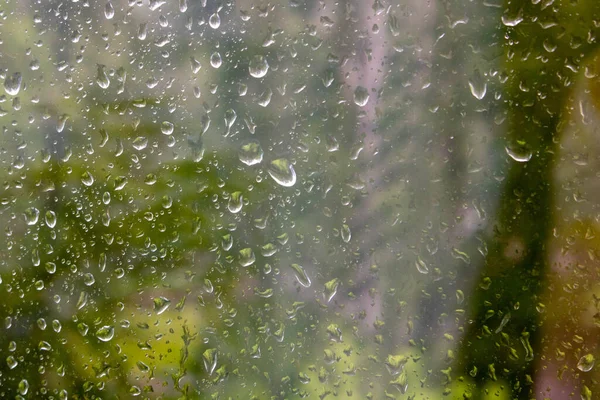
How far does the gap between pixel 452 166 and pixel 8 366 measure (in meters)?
0.64

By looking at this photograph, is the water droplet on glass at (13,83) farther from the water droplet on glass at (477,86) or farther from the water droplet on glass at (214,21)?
the water droplet on glass at (477,86)

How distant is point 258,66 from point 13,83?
0.33 m

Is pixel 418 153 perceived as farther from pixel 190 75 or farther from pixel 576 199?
pixel 190 75

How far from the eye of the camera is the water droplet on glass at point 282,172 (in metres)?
0.60

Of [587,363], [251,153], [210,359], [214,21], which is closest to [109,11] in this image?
[214,21]

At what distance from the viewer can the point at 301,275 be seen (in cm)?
60

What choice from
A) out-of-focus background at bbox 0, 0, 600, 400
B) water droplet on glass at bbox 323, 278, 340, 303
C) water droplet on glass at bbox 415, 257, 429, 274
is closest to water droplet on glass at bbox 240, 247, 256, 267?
out-of-focus background at bbox 0, 0, 600, 400

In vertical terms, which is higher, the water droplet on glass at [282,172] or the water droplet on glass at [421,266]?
the water droplet on glass at [282,172]

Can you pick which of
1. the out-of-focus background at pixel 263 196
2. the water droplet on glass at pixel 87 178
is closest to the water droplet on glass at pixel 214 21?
the out-of-focus background at pixel 263 196

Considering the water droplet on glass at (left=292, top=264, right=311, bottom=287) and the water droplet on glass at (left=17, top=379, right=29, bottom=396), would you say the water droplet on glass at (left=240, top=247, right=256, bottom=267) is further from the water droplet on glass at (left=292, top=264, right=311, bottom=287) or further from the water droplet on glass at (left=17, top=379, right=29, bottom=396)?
the water droplet on glass at (left=17, top=379, right=29, bottom=396)

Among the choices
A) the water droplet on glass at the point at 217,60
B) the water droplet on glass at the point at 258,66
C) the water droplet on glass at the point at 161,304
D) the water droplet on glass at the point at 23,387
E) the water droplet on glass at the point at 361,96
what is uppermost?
the water droplet on glass at the point at 217,60

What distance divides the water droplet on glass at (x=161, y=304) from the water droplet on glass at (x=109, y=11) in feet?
1.24

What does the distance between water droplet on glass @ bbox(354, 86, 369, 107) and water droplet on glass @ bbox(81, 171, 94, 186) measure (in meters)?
0.36

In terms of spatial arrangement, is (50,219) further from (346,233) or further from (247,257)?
(346,233)
